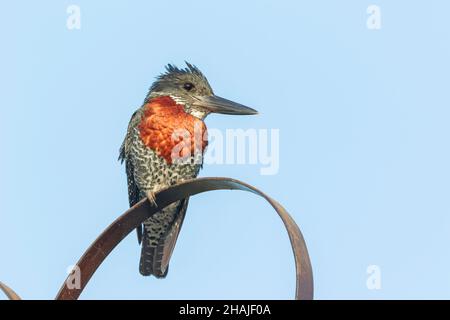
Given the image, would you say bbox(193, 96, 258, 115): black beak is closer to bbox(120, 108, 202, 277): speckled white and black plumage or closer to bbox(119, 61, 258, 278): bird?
bbox(119, 61, 258, 278): bird

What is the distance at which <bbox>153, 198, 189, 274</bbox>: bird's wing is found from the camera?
641 centimetres

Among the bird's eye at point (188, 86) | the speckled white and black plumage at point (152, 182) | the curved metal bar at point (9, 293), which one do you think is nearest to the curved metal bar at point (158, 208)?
the curved metal bar at point (9, 293)

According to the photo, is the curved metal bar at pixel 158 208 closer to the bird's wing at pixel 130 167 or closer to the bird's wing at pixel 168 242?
the bird's wing at pixel 168 242

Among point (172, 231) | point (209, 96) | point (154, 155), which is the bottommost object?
point (172, 231)

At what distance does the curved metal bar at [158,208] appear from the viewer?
124 inches

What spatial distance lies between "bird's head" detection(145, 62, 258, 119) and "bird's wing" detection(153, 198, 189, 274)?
811mm

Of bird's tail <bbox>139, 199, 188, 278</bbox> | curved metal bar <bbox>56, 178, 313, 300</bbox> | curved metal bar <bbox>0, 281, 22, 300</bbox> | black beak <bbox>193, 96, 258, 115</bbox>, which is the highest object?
black beak <bbox>193, 96, 258, 115</bbox>

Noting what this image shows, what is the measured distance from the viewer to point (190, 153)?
21.0ft

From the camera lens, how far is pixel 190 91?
6.91 meters

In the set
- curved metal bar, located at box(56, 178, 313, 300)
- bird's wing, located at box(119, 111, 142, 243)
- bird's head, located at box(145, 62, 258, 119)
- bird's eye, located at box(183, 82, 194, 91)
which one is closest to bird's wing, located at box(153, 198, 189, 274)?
bird's wing, located at box(119, 111, 142, 243)
